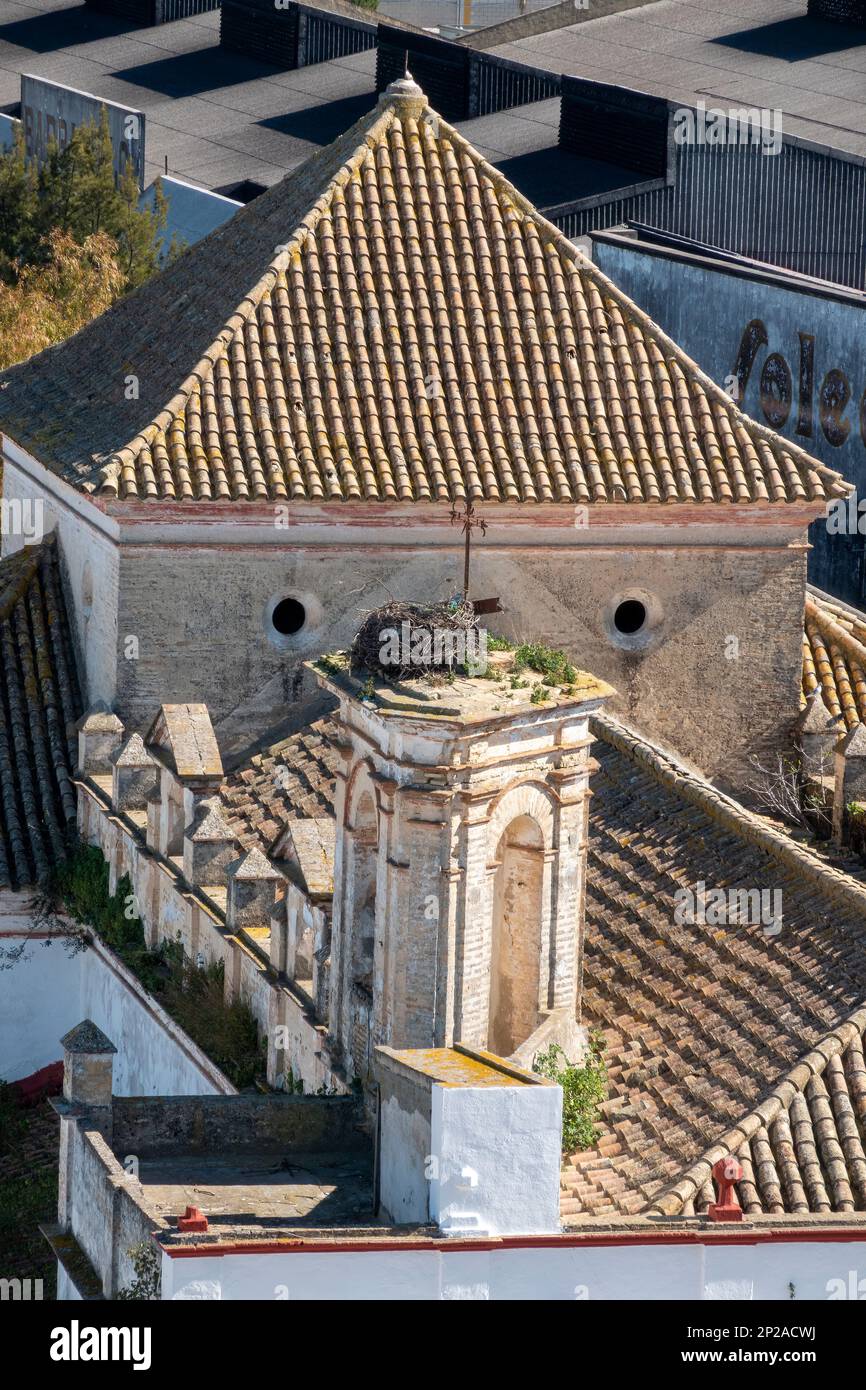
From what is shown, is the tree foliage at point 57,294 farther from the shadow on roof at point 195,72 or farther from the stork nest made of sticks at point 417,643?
the stork nest made of sticks at point 417,643

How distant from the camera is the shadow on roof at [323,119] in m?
64.2

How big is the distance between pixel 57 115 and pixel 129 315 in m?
34.8

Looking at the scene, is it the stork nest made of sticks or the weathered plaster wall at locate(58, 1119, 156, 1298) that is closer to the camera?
the weathered plaster wall at locate(58, 1119, 156, 1298)

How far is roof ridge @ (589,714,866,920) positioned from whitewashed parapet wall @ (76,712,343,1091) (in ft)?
12.7

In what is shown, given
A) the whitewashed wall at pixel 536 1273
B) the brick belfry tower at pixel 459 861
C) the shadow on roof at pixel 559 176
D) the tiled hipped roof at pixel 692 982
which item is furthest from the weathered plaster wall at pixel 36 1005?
the shadow on roof at pixel 559 176

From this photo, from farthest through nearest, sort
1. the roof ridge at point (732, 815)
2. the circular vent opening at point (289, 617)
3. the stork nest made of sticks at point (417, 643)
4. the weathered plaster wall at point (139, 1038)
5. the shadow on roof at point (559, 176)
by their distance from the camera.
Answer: the shadow on roof at point (559, 176) < the circular vent opening at point (289, 617) < the weathered plaster wall at point (139, 1038) < the roof ridge at point (732, 815) < the stork nest made of sticks at point (417, 643)

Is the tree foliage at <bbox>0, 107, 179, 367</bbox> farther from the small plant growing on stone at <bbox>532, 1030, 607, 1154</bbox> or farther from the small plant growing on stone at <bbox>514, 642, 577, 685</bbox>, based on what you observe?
the small plant growing on stone at <bbox>532, 1030, 607, 1154</bbox>

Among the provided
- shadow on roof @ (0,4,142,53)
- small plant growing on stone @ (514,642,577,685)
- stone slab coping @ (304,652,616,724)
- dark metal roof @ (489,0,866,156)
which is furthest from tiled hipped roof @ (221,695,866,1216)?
shadow on roof @ (0,4,142,53)

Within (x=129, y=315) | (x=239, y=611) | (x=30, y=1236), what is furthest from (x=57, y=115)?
(x=30, y=1236)

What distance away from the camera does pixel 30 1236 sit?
28.0 m

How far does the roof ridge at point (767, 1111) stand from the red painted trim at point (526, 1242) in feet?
2.72

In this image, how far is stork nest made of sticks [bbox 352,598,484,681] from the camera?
23.4 meters

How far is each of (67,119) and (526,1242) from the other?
5165 centimetres
